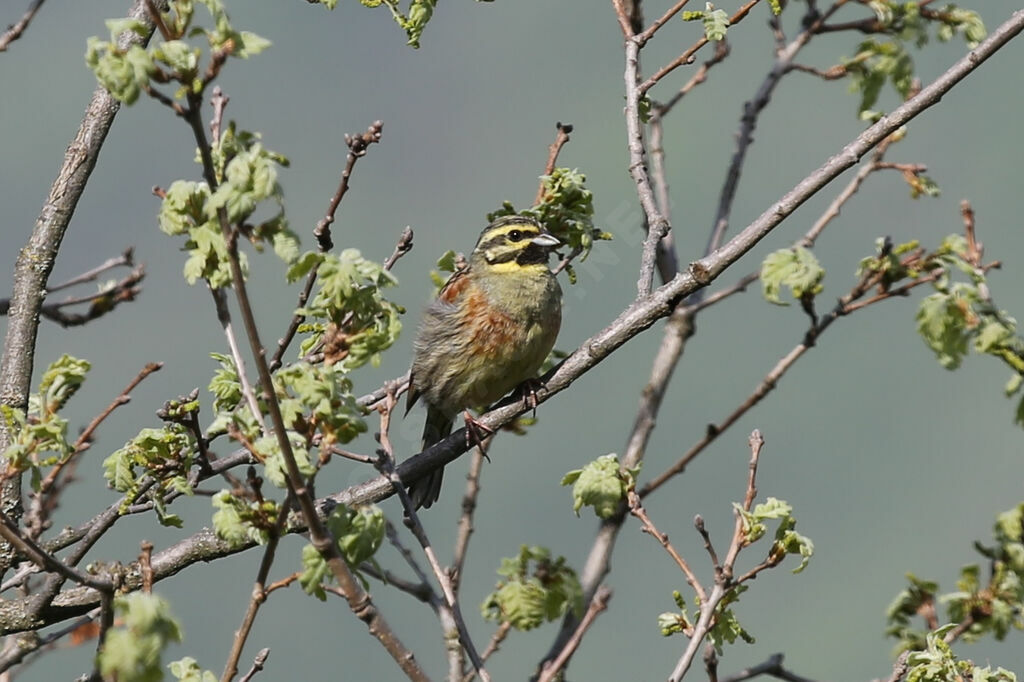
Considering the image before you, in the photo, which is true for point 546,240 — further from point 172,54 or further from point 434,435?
point 172,54

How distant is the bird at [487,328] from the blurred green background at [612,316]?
59198 mm

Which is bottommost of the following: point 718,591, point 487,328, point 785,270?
point 718,591

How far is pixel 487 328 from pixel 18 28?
2.62 metres

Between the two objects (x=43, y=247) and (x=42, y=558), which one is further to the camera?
(x=43, y=247)

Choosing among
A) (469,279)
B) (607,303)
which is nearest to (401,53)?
(607,303)

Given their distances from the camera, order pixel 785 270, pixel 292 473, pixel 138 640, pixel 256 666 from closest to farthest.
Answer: pixel 138 640
pixel 292 473
pixel 256 666
pixel 785 270

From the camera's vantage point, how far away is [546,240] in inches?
219

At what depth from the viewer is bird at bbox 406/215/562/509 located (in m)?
6.59

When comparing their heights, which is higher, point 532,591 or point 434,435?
point 434,435

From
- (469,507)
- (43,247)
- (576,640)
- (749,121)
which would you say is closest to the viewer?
(576,640)

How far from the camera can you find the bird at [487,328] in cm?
659

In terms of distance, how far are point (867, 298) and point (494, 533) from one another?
9476 cm

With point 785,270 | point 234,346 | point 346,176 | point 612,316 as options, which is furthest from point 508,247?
point 612,316

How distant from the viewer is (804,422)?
10725 cm
